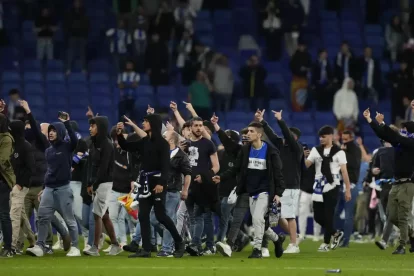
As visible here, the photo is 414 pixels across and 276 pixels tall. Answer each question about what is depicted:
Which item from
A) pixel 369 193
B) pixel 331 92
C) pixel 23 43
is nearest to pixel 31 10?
pixel 23 43

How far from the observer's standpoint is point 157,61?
34.8 meters

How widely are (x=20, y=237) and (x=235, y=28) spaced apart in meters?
17.1

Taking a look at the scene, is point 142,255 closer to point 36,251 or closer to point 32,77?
point 36,251

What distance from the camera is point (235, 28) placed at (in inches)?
1474

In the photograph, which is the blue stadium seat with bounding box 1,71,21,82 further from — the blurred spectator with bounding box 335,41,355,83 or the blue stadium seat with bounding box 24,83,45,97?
the blurred spectator with bounding box 335,41,355,83

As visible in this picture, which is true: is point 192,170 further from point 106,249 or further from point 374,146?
point 374,146

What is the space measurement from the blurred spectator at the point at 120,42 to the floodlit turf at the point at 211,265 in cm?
1499

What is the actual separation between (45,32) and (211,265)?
60.8 ft

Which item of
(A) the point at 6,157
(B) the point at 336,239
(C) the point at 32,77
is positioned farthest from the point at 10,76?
(A) the point at 6,157

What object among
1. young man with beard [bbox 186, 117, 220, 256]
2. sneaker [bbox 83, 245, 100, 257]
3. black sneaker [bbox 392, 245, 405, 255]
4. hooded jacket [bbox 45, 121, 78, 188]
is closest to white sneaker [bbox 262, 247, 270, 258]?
young man with beard [bbox 186, 117, 220, 256]

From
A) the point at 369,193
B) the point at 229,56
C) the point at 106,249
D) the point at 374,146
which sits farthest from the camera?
the point at 229,56

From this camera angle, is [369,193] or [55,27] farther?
[55,27]

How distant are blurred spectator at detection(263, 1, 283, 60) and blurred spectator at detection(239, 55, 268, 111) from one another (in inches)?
63.4

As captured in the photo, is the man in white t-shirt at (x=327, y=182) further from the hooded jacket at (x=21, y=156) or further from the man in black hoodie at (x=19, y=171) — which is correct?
the hooded jacket at (x=21, y=156)
